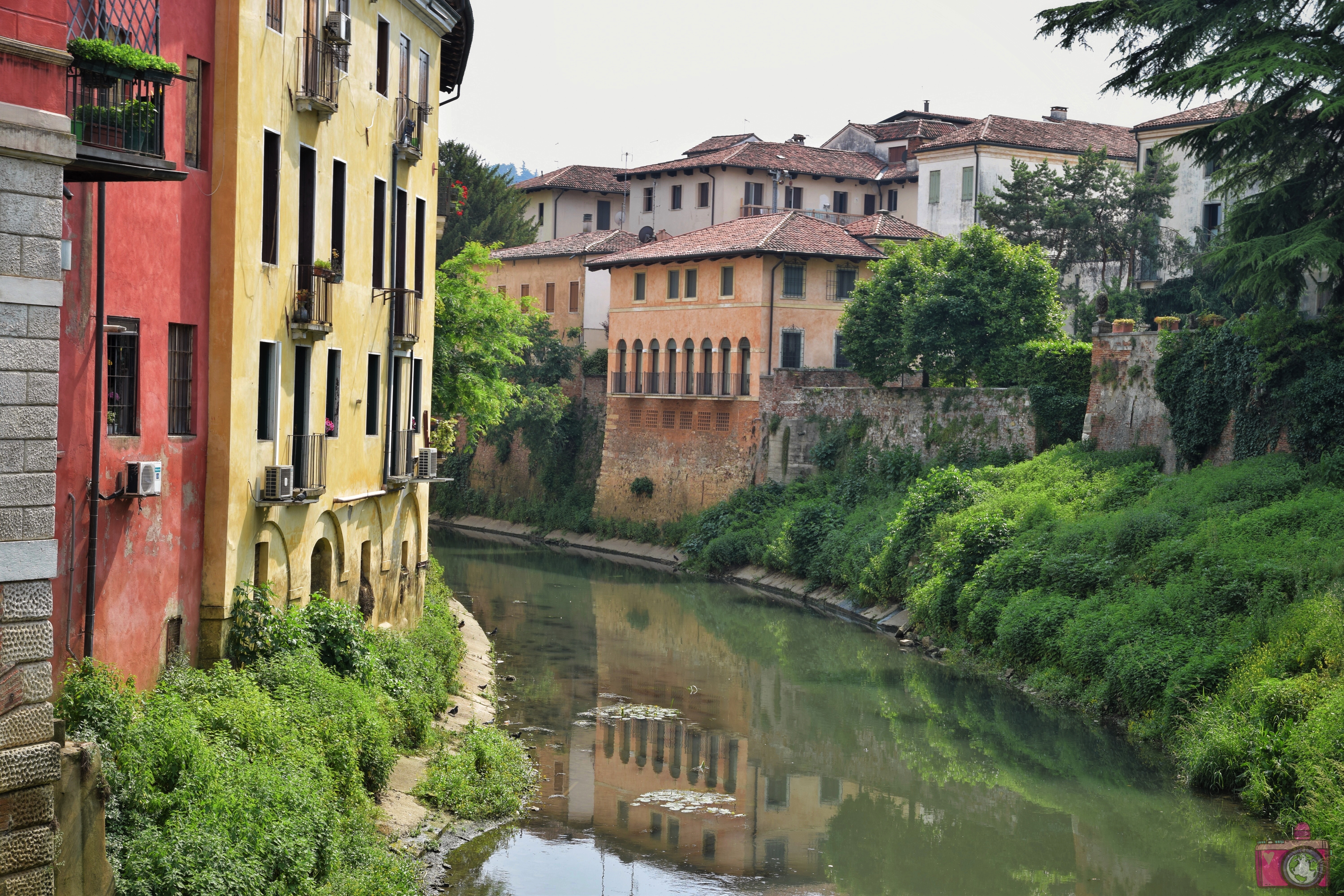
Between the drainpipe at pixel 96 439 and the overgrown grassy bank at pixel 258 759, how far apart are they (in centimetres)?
61

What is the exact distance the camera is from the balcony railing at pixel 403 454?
2144 cm

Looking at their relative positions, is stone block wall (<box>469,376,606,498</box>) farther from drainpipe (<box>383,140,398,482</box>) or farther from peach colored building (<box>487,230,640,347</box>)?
drainpipe (<box>383,140,398,482</box>)

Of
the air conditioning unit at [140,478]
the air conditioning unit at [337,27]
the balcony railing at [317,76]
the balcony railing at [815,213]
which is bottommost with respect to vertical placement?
the air conditioning unit at [140,478]

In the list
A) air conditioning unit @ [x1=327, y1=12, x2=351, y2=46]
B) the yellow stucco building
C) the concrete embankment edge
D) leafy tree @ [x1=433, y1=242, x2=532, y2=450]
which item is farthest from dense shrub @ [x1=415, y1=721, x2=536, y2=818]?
the concrete embankment edge

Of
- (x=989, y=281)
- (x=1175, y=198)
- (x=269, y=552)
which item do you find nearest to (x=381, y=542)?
(x=269, y=552)

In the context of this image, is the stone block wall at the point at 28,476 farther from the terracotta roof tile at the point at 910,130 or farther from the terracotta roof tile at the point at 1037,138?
the terracotta roof tile at the point at 910,130

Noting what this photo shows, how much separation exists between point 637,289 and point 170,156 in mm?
35250

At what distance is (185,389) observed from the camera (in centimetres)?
1430

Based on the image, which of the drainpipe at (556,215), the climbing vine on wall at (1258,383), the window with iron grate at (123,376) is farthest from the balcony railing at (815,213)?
the window with iron grate at (123,376)

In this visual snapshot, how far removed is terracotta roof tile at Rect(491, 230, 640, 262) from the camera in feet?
174

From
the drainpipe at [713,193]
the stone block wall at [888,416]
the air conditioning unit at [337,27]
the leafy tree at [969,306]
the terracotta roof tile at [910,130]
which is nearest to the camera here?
the air conditioning unit at [337,27]

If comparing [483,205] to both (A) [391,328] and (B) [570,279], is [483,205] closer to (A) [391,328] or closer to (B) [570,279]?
(B) [570,279]

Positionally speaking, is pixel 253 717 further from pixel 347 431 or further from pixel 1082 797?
pixel 1082 797

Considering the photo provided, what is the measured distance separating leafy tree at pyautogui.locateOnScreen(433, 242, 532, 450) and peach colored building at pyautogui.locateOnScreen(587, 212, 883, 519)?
15576 mm
